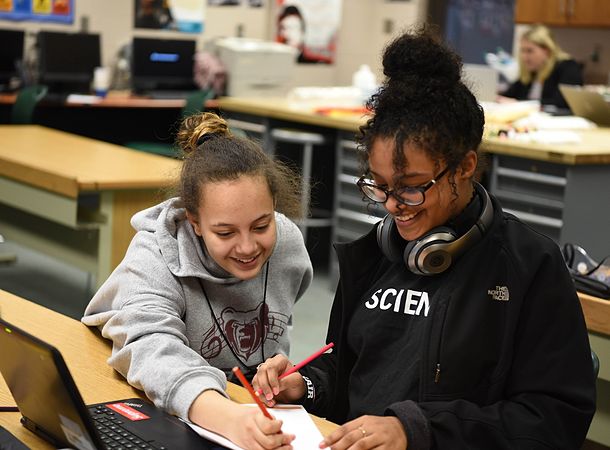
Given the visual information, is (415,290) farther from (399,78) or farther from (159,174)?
(159,174)

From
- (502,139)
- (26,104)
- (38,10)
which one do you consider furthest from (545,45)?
(38,10)

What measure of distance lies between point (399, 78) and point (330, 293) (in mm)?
3619

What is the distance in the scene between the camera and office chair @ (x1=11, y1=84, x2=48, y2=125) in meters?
6.13

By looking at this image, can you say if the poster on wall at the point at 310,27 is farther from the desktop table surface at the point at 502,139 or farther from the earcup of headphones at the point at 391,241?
the earcup of headphones at the point at 391,241

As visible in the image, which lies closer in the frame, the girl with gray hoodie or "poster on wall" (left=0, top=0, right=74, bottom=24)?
the girl with gray hoodie

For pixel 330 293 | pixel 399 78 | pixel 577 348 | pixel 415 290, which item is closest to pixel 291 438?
pixel 415 290

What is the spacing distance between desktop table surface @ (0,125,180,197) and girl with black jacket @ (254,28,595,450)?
2.11 meters

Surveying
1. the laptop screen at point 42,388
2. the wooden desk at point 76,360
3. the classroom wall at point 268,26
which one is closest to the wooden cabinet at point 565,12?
the classroom wall at point 268,26

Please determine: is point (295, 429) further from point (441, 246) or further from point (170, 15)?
point (170, 15)

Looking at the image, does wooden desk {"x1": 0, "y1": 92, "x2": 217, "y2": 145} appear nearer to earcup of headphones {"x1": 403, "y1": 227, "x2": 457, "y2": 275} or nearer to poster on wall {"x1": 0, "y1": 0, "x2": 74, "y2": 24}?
poster on wall {"x1": 0, "y1": 0, "x2": 74, "y2": 24}

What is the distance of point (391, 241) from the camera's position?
4.98ft

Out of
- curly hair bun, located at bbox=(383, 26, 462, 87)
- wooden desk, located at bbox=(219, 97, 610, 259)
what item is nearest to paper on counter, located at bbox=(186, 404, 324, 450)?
curly hair bun, located at bbox=(383, 26, 462, 87)

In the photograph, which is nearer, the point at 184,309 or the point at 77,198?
the point at 184,309

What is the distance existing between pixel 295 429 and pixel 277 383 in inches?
4.3
